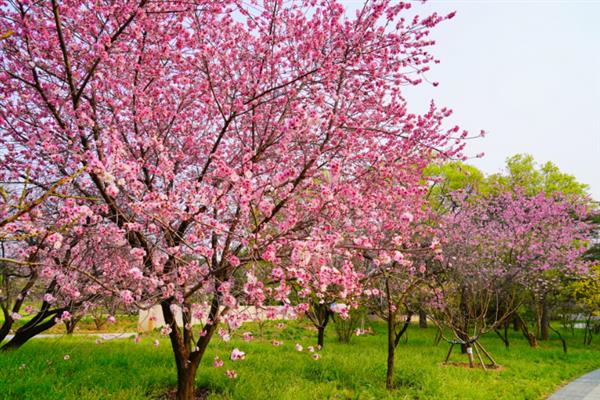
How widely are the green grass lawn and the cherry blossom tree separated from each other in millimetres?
1425

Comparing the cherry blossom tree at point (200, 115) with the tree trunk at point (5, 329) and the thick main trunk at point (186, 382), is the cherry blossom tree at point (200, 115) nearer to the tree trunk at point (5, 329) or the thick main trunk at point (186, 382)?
the thick main trunk at point (186, 382)

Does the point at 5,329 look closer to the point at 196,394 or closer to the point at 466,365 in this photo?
the point at 196,394

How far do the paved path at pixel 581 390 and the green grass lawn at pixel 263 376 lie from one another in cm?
24

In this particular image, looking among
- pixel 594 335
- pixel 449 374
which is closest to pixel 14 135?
pixel 449 374

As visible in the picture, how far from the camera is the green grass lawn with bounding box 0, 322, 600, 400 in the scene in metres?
6.26

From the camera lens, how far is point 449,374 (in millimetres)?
8859

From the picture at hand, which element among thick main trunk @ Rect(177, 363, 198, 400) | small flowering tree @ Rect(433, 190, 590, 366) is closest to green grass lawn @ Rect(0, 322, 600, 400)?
thick main trunk @ Rect(177, 363, 198, 400)

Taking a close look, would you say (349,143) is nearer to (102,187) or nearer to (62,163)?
(102,187)

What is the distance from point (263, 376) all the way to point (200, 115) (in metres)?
5.06

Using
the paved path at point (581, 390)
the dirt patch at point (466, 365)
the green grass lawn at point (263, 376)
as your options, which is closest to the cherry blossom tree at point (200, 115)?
the green grass lawn at point (263, 376)

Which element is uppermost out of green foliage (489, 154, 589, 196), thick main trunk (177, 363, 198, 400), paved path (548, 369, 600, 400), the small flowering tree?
green foliage (489, 154, 589, 196)

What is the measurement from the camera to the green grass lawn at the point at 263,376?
626 centimetres

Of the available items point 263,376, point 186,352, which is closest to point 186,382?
point 186,352

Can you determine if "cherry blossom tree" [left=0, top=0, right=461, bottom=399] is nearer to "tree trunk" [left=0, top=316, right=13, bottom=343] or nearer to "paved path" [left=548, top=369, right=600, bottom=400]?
"tree trunk" [left=0, top=316, right=13, bottom=343]
